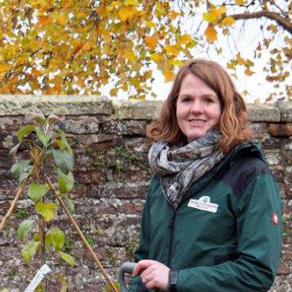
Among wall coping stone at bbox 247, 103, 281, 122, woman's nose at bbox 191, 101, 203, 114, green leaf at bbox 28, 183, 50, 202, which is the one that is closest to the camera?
woman's nose at bbox 191, 101, 203, 114

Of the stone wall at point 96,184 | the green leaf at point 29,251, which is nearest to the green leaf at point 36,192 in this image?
the green leaf at point 29,251

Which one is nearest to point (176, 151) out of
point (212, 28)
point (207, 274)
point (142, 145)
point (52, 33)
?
point (207, 274)

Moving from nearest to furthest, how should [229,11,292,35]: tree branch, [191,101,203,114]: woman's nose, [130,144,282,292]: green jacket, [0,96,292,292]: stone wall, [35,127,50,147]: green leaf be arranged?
[130,144,282,292]: green jacket
[191,101,203,114]: woman's nose
[35,127,50,147]: green leaf
[0,96,292,292]: stone wall
[229,11,292,35]: tree branch

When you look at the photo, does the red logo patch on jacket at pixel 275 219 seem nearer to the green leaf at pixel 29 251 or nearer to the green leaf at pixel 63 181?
the green leaf at pixel 63 181

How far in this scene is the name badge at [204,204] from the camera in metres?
2.18

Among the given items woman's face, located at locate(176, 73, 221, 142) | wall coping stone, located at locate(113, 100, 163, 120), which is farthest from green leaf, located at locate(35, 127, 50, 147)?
wall coping stone, located at locate(113, 100, 163, 120)

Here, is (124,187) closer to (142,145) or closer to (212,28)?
(142,145)

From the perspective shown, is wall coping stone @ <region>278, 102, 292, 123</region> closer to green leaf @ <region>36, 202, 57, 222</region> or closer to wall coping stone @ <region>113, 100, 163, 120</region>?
wall coping stone @ <region>113, 100, 163, 120</region>

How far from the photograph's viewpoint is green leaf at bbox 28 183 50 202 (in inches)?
110

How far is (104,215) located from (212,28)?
2219mm

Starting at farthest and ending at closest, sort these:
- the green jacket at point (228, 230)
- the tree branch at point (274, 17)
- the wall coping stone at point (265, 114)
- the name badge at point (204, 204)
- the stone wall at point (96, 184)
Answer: the tree branch at point (274, 17), the wall coping stone at point (265, 114), the stone wall at point (96, 184), the name badge at point (204, 204), the green jacket at point (228, 230)

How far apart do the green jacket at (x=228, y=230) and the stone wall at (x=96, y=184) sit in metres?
1.59

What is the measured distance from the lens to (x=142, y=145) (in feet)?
13.1

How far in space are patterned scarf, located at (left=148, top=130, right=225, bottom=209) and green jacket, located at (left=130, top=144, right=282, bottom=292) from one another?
0.08 ft
